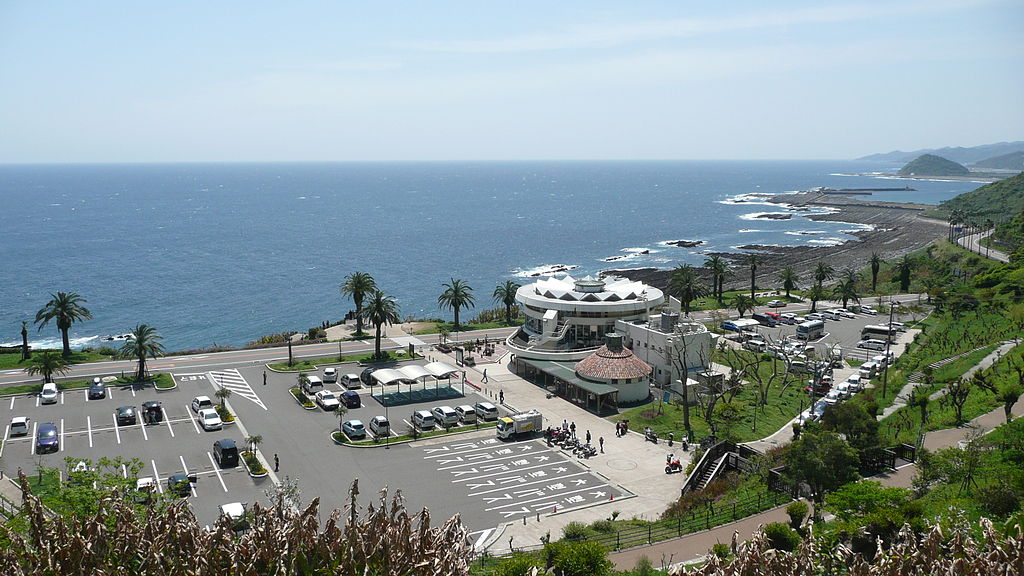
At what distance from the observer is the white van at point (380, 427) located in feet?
167

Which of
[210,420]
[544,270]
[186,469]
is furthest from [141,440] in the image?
[544,270]

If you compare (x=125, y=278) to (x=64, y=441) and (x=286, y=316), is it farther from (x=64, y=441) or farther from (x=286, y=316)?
(x=64, y=441)

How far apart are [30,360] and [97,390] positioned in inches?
537

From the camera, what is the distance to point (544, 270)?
14650 centimetres

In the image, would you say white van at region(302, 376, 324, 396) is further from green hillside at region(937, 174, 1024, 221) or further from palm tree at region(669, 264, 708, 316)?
green hillside at region(937, 174, 1024, 221)

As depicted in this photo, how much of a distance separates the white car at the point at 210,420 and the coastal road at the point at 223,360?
15.2m

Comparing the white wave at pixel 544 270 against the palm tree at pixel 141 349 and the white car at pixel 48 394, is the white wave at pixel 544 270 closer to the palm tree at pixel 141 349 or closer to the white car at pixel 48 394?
the palm tree at pixel 141 349

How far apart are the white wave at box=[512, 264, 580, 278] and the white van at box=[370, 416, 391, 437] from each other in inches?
3524

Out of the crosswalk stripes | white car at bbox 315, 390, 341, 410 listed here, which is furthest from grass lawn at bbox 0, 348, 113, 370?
white car at bbox 315, 390, 341, 410

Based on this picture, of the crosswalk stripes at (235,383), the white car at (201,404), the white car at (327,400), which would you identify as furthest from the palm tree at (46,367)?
the white car at (327,400)

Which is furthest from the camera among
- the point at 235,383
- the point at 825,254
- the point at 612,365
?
the point at 825,254

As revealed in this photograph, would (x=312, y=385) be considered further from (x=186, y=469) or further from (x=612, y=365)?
(x=612, y=365)

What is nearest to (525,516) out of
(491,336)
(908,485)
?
(908,485)

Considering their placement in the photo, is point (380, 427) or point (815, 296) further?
point (815, 296)
